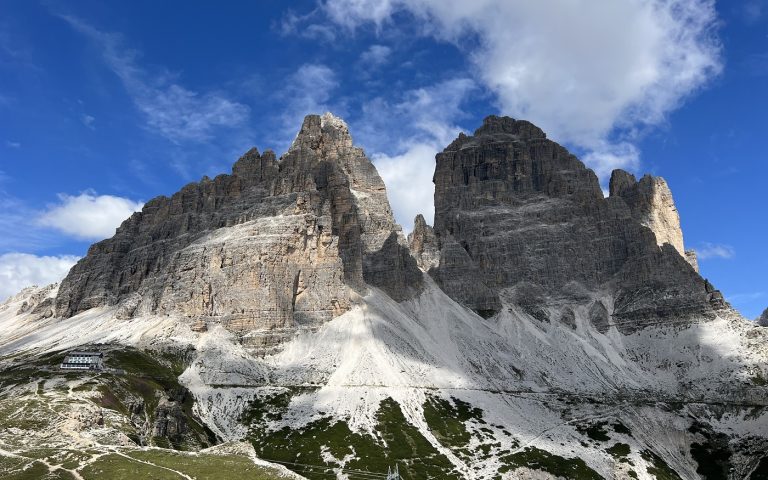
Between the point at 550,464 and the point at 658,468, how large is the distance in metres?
30.6

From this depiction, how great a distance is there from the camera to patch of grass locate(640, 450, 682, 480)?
14439 cm

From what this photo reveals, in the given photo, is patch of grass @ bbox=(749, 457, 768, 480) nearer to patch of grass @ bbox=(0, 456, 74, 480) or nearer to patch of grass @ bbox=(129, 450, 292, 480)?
patch of grass @ bbox=(129, 450, 292, 480)

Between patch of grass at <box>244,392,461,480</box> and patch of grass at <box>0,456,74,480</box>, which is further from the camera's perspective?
patch of grass at <box>244,392,461,480</box>

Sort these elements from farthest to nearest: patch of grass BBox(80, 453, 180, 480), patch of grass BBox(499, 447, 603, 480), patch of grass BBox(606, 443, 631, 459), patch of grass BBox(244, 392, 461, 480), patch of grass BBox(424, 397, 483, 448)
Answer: patch of grass BBox(606, 443, 631, 459) → patch of grass BBox(424, 397, 483, 448) → patch of grass BBox(499, 447, 603, 480) → patch of grass BBox(244, 392, 461, 480) → patch of grass BBox(80, 453, 180, 480)

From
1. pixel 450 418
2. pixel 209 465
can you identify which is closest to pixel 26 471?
pixel 209 465

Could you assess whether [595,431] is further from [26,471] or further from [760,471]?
[26,471]

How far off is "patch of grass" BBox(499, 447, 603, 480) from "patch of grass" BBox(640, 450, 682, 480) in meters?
17.2

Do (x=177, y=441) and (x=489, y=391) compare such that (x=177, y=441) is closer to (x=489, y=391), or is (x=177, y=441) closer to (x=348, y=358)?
(x=348, y=358)

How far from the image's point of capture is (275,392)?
16050 centimetres

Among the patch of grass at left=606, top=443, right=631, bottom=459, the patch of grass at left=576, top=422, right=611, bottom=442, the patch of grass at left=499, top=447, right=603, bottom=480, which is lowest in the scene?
the patch of grass at left=499, top=447, right=603, bottom=480

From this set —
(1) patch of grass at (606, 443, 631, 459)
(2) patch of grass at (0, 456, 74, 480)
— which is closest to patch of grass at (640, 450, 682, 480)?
(1) patch of grass at (606, 443, 631, 459)

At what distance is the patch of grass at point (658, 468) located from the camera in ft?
474

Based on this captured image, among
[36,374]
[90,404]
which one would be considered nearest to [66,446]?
[90,404]

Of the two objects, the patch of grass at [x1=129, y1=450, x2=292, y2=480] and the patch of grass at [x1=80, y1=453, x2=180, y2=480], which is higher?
the patch of grass at [x1=129, y1=450, x2=292, y2=480]
